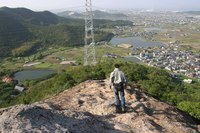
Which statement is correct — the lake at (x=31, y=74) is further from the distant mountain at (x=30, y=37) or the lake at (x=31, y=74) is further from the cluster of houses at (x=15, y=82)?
the distant mountain at (x=30, y=37)

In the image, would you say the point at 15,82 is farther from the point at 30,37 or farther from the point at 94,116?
Result: the point at 30,37

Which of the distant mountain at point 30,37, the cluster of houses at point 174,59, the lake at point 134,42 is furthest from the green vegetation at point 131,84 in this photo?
the lake at point 134,42

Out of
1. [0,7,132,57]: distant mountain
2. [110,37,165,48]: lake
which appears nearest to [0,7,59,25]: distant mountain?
[0,7,132,57]: distant mountain

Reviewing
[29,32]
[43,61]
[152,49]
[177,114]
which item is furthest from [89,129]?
[29,32]

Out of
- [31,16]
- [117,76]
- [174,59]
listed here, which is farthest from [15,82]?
[31,16]

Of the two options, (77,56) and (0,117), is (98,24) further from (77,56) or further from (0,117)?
(0,117)

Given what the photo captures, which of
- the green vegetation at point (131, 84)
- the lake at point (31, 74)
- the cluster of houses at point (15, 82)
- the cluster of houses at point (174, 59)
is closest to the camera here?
the green vegetation at point (131, 84)

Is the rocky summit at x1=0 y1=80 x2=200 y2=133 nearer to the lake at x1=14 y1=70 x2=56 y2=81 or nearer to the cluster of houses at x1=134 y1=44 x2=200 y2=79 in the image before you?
the lake at x1=14 y1=70 x2=56 y2=81
